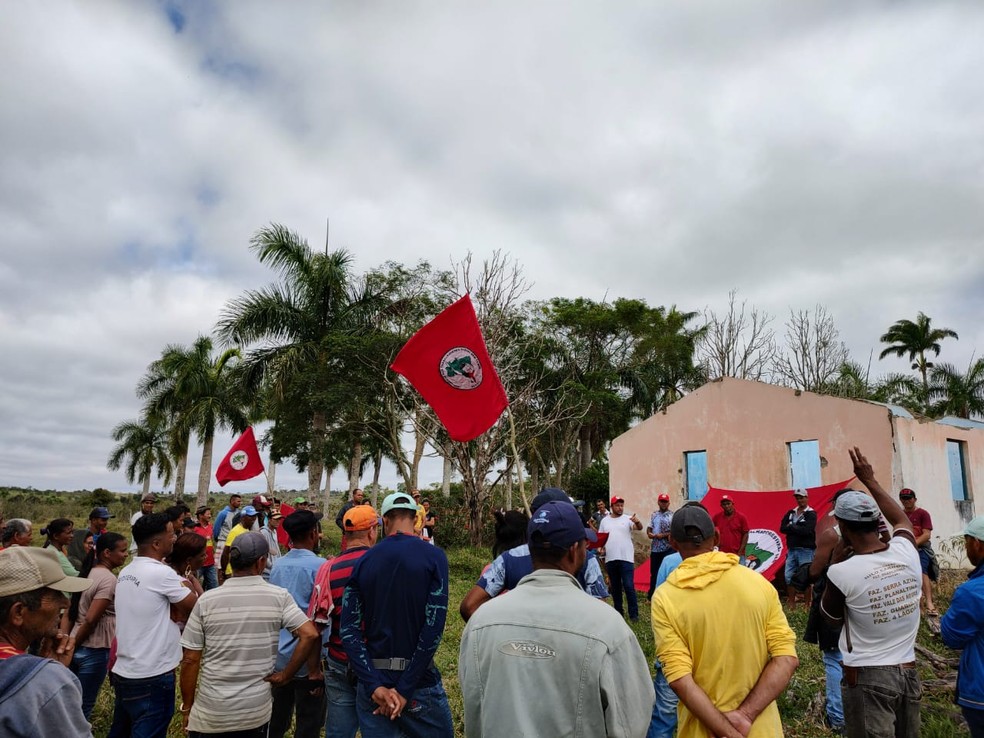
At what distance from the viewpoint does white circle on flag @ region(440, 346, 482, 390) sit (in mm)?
8289

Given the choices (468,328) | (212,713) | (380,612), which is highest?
(468,328)

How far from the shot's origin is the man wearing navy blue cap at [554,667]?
2.31 m

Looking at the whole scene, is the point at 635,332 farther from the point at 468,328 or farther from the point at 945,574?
the point at 468,328

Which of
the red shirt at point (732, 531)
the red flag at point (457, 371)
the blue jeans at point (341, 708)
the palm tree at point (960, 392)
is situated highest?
the palm tree at point (960, 392)

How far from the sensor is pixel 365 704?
367 centimetres

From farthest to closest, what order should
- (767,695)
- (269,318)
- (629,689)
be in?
(269,318), (767,695), (629,689)

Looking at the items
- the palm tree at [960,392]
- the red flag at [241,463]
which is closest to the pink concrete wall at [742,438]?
the red flag at [241,463]

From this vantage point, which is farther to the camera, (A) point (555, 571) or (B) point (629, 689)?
Answer: (A) point (555, 571)

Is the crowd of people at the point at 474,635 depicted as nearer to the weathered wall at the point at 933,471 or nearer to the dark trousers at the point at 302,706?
the dark trousers at the point at 302,706

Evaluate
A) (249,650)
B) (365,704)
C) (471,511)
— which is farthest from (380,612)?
(471,511)

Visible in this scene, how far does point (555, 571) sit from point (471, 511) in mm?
19980

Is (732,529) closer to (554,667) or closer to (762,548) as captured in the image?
(762,548)

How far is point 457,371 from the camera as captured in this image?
27.6ft

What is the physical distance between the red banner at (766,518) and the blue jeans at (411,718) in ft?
28.4
